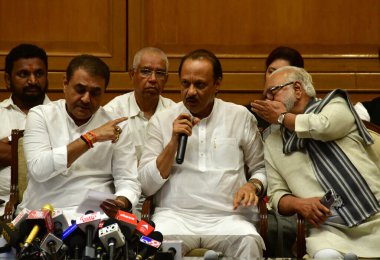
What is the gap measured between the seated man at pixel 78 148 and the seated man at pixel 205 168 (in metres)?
0.14

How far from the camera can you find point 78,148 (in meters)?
3.70

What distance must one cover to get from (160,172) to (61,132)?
0.55 meters

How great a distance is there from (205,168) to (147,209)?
1.27ft

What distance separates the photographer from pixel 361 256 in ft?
11.7

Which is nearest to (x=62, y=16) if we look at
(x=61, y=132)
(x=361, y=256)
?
(x=61, y=132)

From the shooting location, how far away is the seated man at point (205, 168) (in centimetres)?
374

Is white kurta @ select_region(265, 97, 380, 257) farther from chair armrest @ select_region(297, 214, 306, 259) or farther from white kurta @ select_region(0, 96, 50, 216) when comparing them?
white kurta @ select_region(0, 96, 50, 216)

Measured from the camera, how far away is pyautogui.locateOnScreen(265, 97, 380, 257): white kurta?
3609mm

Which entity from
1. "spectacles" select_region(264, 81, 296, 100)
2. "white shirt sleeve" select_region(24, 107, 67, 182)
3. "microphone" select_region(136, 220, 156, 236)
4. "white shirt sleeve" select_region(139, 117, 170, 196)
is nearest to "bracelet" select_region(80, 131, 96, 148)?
"white shirt sleeve" select_region(24, 107, 67, 182)

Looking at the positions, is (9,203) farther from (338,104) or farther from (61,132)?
(338,104)

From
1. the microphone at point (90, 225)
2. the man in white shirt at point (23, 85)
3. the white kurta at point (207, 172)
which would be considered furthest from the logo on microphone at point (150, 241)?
the man in white shirt at point (23, 85)

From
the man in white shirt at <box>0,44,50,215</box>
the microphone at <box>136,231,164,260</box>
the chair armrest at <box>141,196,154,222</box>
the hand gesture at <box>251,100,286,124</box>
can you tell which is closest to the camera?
the microphone at <box>136,231,164,260</box>

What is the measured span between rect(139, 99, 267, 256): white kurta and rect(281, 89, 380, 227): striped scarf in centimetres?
27

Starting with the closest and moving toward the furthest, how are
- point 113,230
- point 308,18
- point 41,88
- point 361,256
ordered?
point 113,230 → point 361,256 → point 41,88 → point 308,18
